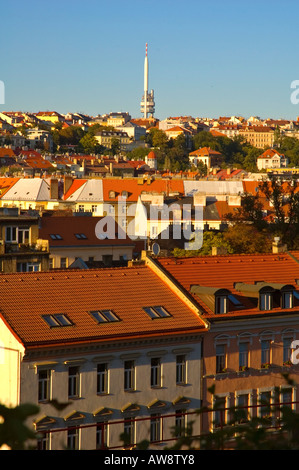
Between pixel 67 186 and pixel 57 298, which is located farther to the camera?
pixel 67 186

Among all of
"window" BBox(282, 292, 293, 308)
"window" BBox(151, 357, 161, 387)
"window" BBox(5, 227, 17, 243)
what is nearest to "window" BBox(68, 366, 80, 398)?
"window" BBox(151, 357, 161, 387)

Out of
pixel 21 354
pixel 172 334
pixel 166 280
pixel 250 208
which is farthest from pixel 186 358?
pixel 250 208

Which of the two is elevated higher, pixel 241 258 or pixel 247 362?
pixel 241 258

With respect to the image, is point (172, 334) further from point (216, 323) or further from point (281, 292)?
point (281, 292)

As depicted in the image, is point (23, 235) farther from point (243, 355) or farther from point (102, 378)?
point (102, 378)

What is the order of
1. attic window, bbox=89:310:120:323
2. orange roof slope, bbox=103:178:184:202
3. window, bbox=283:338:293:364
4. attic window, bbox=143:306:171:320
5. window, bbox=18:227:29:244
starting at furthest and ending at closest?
orange roof slope, bbox=103:178:184:202 < window, bbox=18:227:29:244 < window, bbox=283:338:293:364 < attic window, bbox=143:306:171:320 < attic window, bbox=89:310:120:323

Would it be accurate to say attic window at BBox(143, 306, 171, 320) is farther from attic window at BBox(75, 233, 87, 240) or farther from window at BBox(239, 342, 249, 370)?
attic window at BBox(75, 233, 87, 240)
